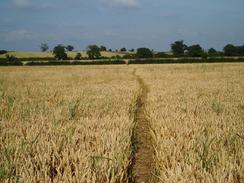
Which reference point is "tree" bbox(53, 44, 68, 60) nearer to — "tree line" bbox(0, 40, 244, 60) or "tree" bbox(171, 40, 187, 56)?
"tree line" bbox(0, 40, 244, 60)

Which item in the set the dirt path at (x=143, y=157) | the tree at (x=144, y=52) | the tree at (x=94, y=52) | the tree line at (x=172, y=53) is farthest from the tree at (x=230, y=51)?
the dirt path at (x=143, y=157)

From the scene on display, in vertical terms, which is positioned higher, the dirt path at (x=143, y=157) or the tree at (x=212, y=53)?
the tree at (x=212, y=53)

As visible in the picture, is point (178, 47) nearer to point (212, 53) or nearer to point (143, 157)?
point (212, 53)

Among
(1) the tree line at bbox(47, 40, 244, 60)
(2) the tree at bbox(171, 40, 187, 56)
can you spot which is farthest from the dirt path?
(2) the tree at bbox(171, 40, 187, 56)

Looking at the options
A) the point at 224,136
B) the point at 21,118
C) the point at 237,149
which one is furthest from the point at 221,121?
the point at 21,118

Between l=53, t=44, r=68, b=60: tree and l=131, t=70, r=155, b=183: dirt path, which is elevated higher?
l=53, t=44, r=68, b=60: tree

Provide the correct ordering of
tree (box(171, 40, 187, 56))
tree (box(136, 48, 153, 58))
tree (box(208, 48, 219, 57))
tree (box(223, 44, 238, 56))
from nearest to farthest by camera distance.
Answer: tree (box(208, 48, 219, 57)) → tree (box(223, 44, 238, 56)) → tree (box(136, 48, 153, 58)) → tree (box(171, 40, 187, 56))

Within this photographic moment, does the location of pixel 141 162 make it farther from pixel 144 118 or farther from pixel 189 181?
pixel 144 118

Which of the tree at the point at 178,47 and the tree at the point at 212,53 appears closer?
the tree at the point at 212,53

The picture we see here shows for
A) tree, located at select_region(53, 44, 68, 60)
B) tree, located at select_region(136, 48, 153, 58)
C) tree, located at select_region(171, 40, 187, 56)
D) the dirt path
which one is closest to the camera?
the dirt path

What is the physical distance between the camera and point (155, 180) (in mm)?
3645

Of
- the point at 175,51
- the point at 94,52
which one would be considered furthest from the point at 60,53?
the point at 175,51

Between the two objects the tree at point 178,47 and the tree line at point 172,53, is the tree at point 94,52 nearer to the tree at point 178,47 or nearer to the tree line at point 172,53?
the tree line at point 172,53

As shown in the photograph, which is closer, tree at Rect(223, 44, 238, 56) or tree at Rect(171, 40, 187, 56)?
tree at Rect(223, 44, 238, 56)
